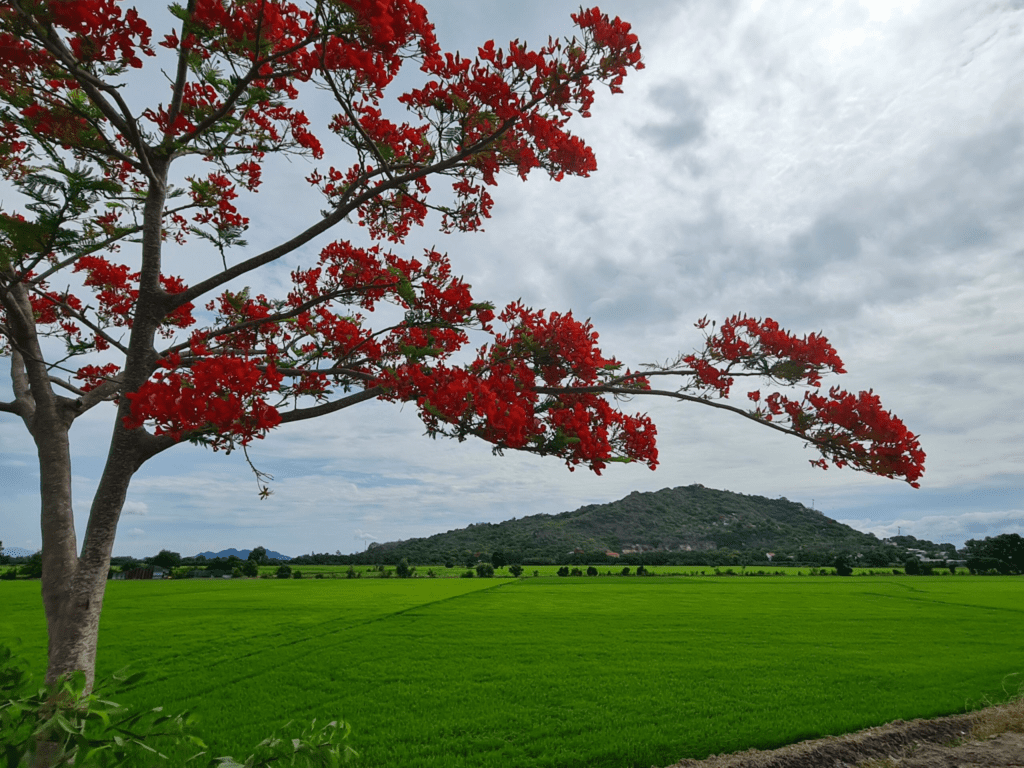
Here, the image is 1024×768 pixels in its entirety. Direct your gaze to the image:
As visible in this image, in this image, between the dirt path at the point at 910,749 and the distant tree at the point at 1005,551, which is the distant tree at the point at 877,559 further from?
the dirt path at the point at 910,749

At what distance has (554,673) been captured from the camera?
1448 centimetres

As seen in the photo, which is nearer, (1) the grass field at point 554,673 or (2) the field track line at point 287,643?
(1) the grass field at point 554,673

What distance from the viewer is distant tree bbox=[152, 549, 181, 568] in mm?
82000

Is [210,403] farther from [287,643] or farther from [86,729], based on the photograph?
[287,643]

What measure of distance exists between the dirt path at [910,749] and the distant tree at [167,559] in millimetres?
90540

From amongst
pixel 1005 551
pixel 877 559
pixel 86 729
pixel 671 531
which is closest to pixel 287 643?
pixel 86 729

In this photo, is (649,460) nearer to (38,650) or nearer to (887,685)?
(887,685)

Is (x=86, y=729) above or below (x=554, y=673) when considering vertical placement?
above

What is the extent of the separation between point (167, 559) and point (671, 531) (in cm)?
11544

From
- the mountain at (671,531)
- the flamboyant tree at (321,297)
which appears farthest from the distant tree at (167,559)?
the flamboyant tree at (321,297)

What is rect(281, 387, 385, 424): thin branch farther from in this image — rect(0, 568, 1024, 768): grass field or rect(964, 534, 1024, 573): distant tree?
rect(964, 534, 1024, 573): distant tree

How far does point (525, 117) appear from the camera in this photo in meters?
6.23

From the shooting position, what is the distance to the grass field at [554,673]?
969 centimetres

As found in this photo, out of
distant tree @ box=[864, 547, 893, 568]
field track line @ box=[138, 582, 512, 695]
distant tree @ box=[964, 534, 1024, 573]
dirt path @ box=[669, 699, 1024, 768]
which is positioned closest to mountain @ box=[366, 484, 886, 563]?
distant tree @ box=[864, 547, 893, 568]
